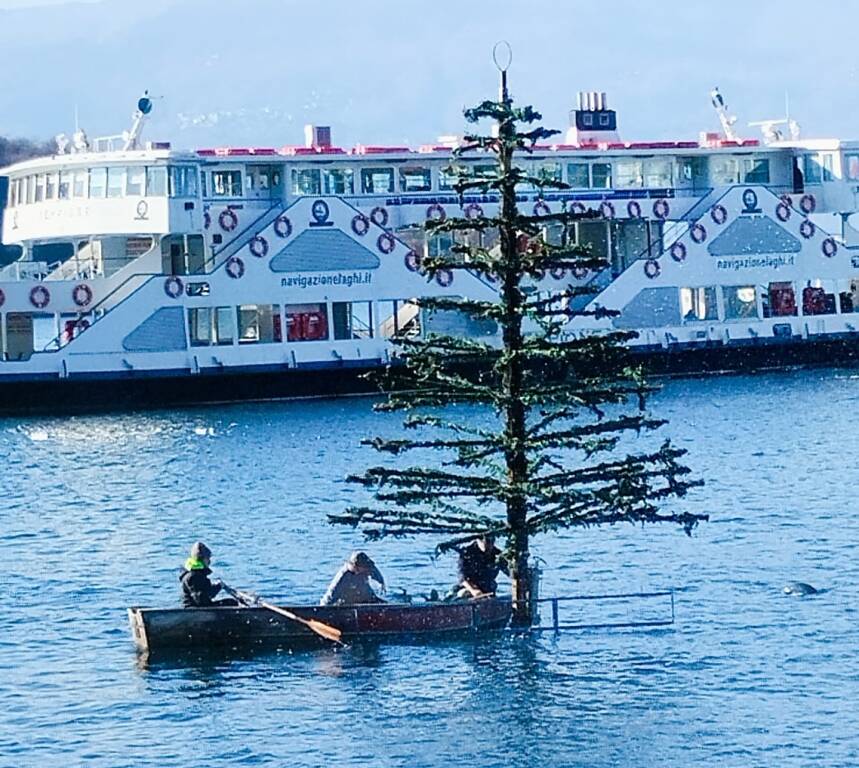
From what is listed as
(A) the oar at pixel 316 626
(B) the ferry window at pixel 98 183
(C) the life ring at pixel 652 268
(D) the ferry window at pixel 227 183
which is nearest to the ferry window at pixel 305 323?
(D) the ferry window at pixel 227 183

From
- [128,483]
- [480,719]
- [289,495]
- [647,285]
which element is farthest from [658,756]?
[647,285]

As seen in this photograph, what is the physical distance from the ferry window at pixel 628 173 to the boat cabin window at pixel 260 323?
14434 mm

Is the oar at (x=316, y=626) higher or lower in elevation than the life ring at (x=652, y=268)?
lower

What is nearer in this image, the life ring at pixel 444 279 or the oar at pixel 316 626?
the oar at pixel 316 626

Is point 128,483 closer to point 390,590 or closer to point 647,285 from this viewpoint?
point 390,590

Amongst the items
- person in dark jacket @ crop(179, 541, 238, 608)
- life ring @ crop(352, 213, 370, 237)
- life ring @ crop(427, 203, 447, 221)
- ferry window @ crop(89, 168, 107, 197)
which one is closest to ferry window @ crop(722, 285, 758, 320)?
life ring @ crop(427, 203, 447, 221)

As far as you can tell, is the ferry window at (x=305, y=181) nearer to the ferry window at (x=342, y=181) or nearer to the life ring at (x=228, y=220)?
the ferry window at (x=342, y=181)

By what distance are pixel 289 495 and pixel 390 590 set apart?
1353 centimetres

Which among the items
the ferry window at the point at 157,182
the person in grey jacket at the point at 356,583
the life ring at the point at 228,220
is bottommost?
the person in grey jacket at the point at 356,583

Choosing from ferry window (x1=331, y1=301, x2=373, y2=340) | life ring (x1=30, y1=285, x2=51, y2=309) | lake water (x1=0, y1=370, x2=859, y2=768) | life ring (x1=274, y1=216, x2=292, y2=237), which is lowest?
lake water (x1=0, y1=370, x2=859, y2=768)

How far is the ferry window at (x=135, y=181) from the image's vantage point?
66.7 m

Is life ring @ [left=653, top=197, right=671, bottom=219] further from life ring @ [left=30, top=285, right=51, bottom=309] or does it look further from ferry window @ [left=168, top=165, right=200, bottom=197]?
life ring @ [left=30, top=285, right=51, bottom=309]

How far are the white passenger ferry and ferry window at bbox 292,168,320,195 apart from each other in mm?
72

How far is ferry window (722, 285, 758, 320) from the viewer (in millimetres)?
73875
